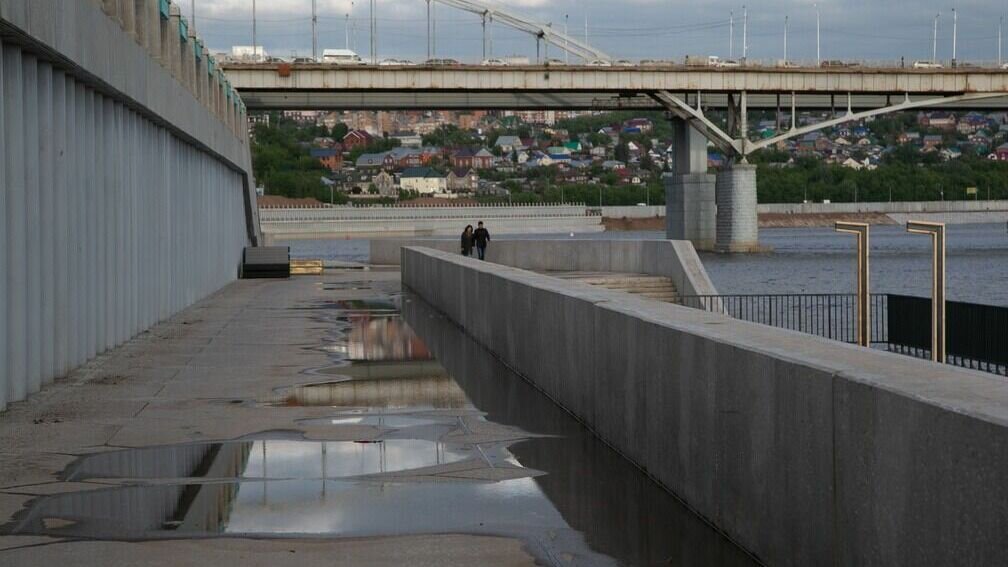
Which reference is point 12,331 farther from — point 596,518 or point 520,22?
point 520,22

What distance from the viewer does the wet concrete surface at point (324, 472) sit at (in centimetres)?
867

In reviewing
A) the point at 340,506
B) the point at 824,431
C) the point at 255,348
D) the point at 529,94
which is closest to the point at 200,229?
the point at 255,348

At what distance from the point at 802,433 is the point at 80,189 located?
1346cm

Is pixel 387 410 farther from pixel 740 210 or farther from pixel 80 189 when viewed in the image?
pixel 740 210

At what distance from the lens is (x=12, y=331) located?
49.2 ft

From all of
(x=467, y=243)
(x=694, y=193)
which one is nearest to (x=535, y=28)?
(x=694, y=193)

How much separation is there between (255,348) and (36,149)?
20.7 ft

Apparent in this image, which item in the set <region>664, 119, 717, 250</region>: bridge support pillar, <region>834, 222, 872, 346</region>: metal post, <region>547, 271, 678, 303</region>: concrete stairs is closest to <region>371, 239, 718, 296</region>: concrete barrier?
<region>547, 271, 678, 303</region>: concrete stairs

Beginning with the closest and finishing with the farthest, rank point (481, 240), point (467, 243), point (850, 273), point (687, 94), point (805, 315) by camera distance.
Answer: point (805, 315)
point (481, 240)
point (467, 243)
point (850, 273)
point (687, 94)

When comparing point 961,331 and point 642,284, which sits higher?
point 961,331

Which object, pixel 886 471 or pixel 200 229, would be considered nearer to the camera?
pixel 886 471

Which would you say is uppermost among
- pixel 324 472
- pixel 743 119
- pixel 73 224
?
pixel 743 119

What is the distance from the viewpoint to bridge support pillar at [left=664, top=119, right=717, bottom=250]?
4827 inches

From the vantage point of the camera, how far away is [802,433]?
773 cm
